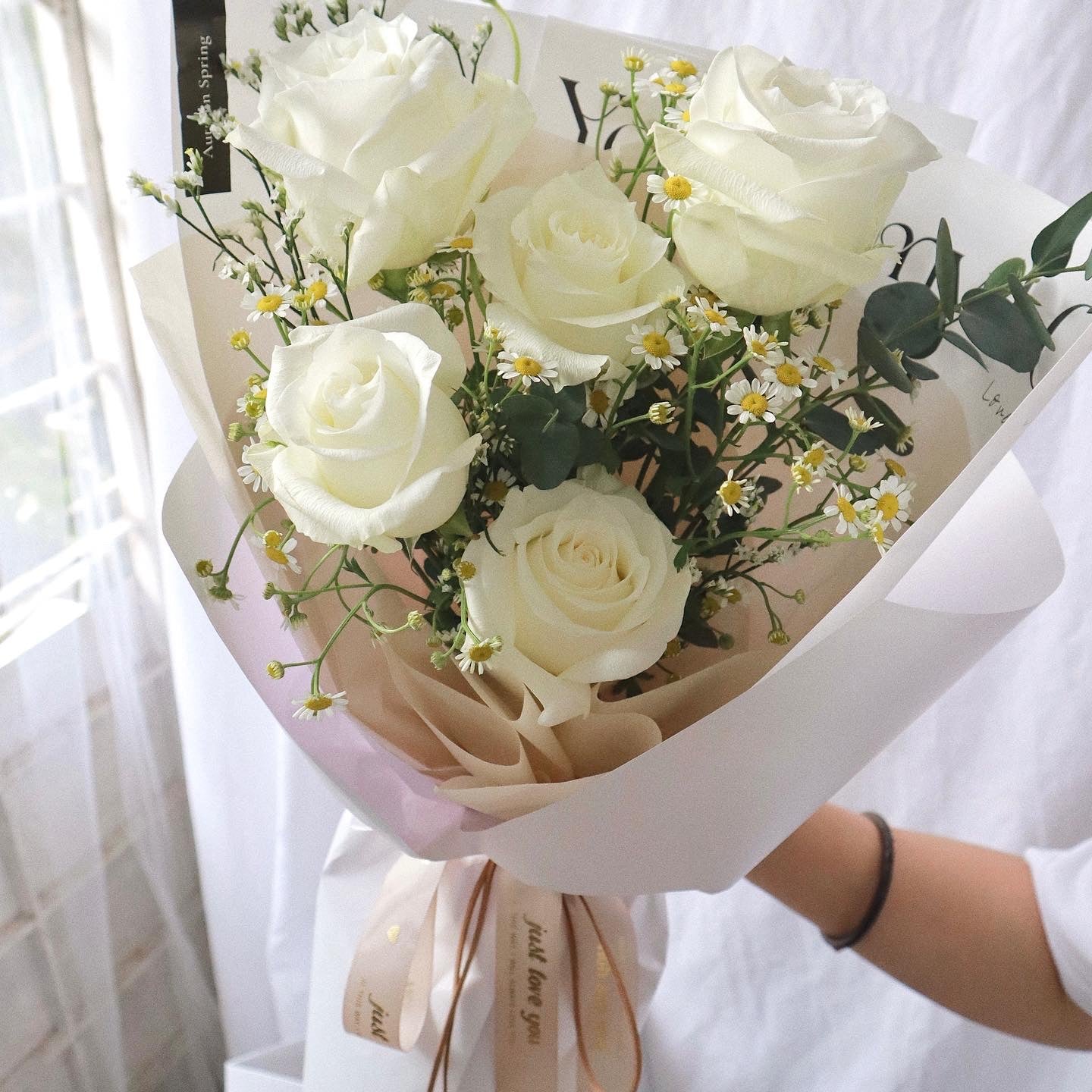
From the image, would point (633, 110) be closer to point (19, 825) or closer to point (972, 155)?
point (972, 155)

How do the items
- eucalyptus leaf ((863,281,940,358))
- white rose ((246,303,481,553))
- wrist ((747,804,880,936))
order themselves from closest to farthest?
white rose ((246,303,481,553)) < eucalyptus leaf ((863,281,940,358)) < wrist ((747,804,880,936))

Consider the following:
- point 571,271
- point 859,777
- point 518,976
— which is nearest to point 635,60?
point 571,271

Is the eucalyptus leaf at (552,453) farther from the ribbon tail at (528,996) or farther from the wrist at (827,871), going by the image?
the wrist at (827,871)

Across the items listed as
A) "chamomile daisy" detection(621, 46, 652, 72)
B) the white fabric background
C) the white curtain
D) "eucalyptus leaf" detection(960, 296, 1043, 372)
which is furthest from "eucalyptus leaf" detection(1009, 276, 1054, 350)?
the white curtain

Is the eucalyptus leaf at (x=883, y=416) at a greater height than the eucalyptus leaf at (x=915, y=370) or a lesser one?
lesser

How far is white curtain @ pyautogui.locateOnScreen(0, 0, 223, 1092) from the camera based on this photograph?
3.10 ft

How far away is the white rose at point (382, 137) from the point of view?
1.31ft

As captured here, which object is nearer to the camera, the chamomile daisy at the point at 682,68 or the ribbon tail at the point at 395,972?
the chamomile daisy at the point at 682,68

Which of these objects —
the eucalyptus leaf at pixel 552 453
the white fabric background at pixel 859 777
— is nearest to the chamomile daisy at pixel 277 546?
the eucalyptus leaf at pixel 552 453

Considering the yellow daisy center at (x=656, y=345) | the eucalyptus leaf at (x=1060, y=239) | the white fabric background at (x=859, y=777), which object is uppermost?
the eucalyptus leaf at (x=1060, y=239)

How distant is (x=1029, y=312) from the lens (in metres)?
0.45

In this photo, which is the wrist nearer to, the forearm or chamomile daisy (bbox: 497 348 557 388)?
the forearm

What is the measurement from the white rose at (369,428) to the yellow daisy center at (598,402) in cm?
7

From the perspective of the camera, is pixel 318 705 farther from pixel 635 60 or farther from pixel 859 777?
pixel 859 777
